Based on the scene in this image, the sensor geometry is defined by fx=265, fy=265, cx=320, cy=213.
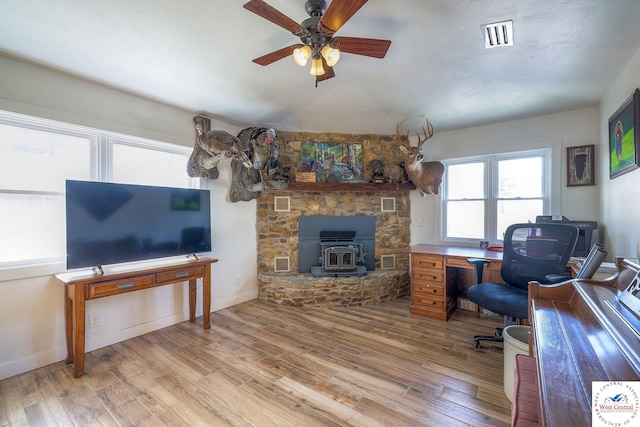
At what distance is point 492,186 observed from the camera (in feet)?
12.1

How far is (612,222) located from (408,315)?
7.23ft

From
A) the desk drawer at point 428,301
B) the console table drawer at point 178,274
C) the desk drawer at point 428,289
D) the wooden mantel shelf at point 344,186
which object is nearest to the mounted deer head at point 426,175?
the wooden mantel shelf at point 344,186

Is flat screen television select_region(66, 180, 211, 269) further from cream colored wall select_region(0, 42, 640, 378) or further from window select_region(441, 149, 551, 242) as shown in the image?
window select_region(441, 149, 551, 242)

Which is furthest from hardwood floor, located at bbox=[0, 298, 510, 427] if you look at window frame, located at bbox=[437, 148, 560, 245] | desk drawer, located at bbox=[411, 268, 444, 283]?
window frame, located at bbox=[437, 148, 560, 245]

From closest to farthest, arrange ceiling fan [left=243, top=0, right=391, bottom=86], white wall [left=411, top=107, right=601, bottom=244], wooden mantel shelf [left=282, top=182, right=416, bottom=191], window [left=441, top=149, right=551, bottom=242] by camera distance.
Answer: ceiling fan [left=243, top=0, right=391, bottom=86], white wall [left=411, top=107, right=601, bottom=244], window [left=441, top=149, right=551, bottom=242], wooden mantel shelf [left=282, top=182, right=416, bottom=191]

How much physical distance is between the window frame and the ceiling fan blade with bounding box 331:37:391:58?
265 centimetres

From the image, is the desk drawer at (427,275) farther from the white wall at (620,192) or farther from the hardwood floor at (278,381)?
the white wall at (620,192)

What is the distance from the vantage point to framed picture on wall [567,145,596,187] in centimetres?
299

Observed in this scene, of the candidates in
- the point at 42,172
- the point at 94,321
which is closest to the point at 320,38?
the point at 42,172

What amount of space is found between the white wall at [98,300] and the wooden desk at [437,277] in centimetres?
248

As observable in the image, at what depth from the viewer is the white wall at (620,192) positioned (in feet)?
A: 6.55

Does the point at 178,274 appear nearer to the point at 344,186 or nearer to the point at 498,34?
the point at 344,186

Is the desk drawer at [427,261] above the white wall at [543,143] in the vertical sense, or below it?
below

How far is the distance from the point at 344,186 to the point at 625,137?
8.86ft
